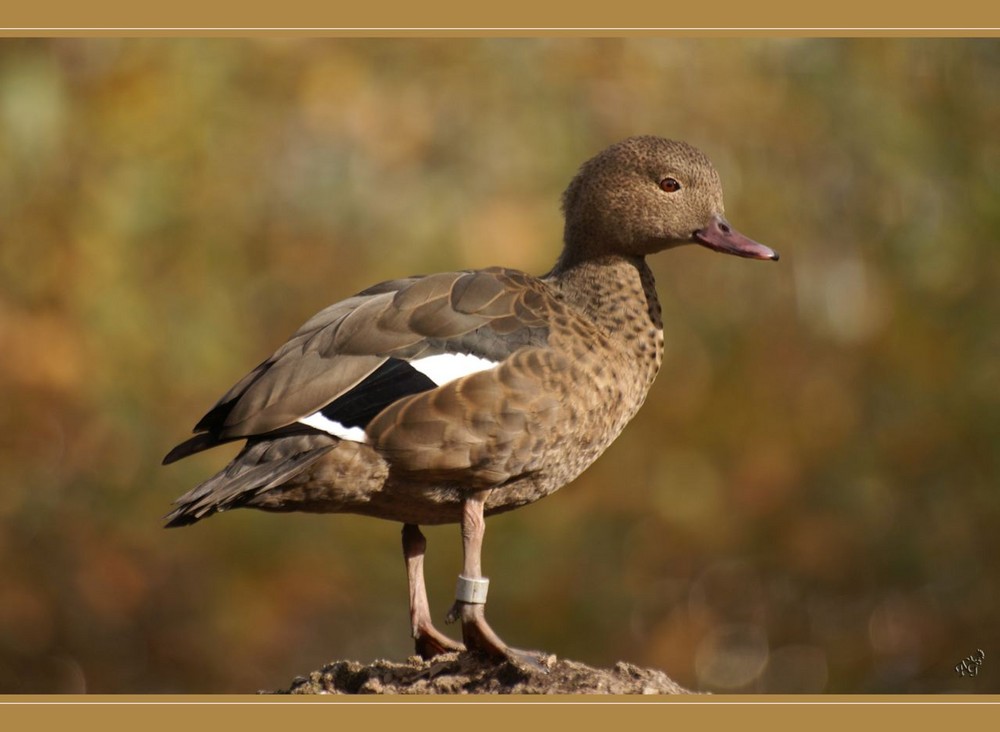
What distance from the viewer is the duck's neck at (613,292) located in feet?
15.7

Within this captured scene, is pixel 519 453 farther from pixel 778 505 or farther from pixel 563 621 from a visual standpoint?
pixel 778 505

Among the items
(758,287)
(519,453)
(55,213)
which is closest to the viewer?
(519,453)

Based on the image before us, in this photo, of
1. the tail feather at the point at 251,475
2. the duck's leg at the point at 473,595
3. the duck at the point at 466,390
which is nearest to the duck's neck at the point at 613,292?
the duck at the point at 466,390

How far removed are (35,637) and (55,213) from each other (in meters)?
3.20

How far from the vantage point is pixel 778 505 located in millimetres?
10531

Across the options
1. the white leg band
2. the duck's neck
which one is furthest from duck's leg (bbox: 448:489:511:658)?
the duck's neck

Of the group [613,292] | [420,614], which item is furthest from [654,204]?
[420,614]

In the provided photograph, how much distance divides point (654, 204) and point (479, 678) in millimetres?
1785

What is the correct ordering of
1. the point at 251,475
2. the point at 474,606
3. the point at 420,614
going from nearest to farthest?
the point at 251,475
the point at 474,606
the point at 420,614

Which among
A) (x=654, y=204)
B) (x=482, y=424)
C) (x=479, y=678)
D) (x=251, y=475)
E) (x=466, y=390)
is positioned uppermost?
(x=654, y=204)

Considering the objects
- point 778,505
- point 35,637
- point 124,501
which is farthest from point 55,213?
point 778,505

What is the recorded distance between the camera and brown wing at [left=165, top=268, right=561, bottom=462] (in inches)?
167

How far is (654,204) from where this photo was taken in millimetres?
4773

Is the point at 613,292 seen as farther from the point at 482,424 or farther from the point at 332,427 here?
the point at 332,427
